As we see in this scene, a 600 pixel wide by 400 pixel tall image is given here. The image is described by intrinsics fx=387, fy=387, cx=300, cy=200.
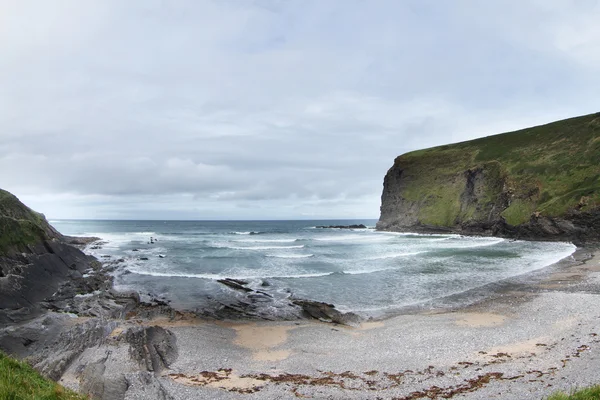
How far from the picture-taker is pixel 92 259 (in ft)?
167

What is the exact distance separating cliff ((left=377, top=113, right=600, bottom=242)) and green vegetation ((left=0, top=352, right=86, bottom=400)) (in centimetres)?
7187

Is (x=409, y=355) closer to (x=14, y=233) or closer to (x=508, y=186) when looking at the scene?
(x=14, y=233)

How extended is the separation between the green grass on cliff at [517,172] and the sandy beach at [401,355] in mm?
54383

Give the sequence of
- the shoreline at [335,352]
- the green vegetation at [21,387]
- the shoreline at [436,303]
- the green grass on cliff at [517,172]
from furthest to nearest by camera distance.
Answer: the green grass on cliff at [517,172]
the shoreline at [436,303]
the shoreline at [335,352]
the green vegetation at [21,387]

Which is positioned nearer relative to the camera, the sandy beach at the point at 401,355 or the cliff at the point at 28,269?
the sandy beach at the point at 401,355

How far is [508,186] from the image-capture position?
84062mm

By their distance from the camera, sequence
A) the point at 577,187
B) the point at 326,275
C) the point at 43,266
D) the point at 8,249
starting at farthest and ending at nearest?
1. the point at 577,187
2. the point at 326,275
3. the point at 43,266
4. the point at 8,249

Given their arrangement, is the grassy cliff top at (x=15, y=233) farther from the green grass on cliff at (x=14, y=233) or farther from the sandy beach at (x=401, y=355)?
the sandy beach at (x=401, y=355)

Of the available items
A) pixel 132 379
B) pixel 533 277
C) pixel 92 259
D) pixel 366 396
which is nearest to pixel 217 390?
pixel 132 379

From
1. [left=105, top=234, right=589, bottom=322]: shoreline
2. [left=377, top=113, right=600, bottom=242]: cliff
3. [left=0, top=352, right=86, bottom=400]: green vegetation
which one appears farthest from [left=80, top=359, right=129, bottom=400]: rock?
[left=377, top=113, right=600, bottom=242]: cliff

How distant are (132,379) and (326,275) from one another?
28086mm

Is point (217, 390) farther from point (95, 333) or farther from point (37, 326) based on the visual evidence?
point (37, 326)

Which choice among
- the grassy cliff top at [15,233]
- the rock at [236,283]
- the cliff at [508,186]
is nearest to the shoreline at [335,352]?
the rock at [236,283]

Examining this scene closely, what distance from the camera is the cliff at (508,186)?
67625 millimetres
